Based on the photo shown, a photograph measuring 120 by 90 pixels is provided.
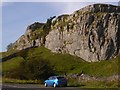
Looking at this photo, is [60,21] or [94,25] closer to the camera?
[94,25]

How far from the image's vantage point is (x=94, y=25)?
154 metres

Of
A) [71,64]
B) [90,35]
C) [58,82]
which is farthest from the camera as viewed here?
[90,35]

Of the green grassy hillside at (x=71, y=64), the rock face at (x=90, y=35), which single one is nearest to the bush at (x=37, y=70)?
the green grassy hillside at (x=71, y=64)

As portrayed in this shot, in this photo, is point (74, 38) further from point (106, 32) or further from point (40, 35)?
point (40, 35)

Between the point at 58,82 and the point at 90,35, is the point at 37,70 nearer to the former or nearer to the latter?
the point at 58,82

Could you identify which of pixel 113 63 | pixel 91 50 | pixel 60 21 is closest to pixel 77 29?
pixel 91 50

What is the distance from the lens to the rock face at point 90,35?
147625mm

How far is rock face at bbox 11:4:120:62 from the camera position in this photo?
484 feet

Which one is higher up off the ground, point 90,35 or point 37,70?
point 90,35

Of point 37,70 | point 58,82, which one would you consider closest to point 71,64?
point 37,70

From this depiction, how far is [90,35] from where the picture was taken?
155 meters

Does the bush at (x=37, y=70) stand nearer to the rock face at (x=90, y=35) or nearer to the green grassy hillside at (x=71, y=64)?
the green grassy hillside at (x=71, y=64)

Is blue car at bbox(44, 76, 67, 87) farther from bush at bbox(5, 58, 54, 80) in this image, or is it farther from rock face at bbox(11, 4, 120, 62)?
rock face at bbox(11, 4, 120, 62)

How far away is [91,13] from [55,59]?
30.5m
